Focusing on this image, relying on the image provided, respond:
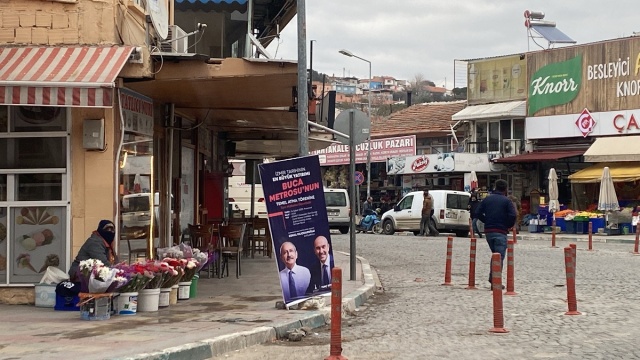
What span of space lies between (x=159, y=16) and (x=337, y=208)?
22767 millimetres

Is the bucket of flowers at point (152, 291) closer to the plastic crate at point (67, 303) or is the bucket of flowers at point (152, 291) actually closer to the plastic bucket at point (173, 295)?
the plastic bucket at point (173, 295)

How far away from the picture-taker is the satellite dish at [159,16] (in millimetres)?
13522

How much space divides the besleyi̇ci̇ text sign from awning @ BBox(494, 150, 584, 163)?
26.8 feet

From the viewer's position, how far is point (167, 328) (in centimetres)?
1020

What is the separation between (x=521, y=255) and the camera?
2344 centimetres

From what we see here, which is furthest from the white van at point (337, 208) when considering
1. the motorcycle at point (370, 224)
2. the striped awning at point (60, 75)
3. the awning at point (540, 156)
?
the striped awning at point (60, 75)

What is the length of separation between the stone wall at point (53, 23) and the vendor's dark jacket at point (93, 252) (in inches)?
109

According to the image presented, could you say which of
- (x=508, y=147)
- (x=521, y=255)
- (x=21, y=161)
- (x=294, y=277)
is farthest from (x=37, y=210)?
(x=508, y=147)

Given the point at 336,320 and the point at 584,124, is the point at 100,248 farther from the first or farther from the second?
the point at 584,124

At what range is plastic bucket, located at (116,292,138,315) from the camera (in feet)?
37.4

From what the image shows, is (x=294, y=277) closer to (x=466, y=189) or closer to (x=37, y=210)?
(x=37, y=210)

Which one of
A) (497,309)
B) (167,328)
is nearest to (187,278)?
(167,328)

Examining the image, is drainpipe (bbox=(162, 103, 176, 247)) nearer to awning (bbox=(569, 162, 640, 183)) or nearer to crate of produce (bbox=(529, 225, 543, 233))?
awning (bbox=(569, 162, 640, 183))

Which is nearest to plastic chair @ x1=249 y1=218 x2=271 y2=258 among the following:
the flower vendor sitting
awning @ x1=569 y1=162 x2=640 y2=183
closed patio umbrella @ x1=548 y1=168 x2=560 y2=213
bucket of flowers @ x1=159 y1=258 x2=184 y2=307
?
bucket of flowers @ x1=159 y1=258 x2=184 y2=307
